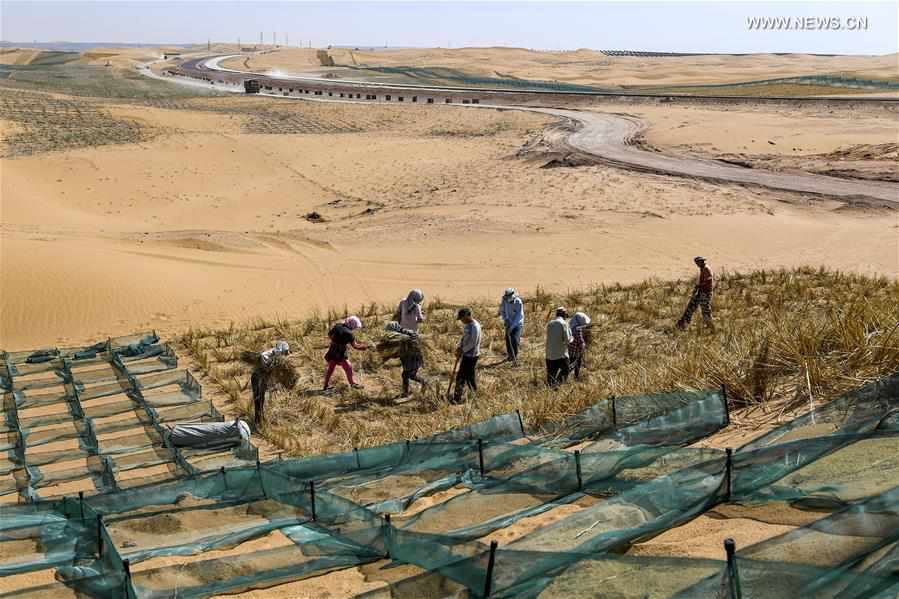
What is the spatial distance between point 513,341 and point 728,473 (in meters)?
7.01

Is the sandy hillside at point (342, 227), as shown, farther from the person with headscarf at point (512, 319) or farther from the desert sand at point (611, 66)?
A: the desert sand at point (611, 66)

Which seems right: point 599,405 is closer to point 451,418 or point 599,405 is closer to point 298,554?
point 451,418

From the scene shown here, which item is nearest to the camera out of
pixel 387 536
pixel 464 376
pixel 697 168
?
pixel 387 536

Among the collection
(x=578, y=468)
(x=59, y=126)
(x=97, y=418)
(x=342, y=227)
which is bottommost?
(x=97, y=418)

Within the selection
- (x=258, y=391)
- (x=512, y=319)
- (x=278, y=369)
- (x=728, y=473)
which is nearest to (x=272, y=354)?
(x=278, y=369)

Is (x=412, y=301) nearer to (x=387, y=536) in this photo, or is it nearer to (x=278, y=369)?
(x=278, y=369)

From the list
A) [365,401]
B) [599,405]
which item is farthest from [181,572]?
[365,401]

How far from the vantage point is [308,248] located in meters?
22.4

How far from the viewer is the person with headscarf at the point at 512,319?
496 inches

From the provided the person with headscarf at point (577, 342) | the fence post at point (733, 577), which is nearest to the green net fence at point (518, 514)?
the fence post at point (733, 577)

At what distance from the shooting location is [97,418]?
10977 millimetres

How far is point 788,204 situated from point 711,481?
74.4ft

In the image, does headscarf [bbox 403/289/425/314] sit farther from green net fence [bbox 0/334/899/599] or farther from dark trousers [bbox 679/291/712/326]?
dark trousers [bbox 679/291/712/326]

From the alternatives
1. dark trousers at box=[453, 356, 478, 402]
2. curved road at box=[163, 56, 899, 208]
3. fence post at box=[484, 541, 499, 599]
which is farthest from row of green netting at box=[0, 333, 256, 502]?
curved road at box=[163, 56, 899, 208]
